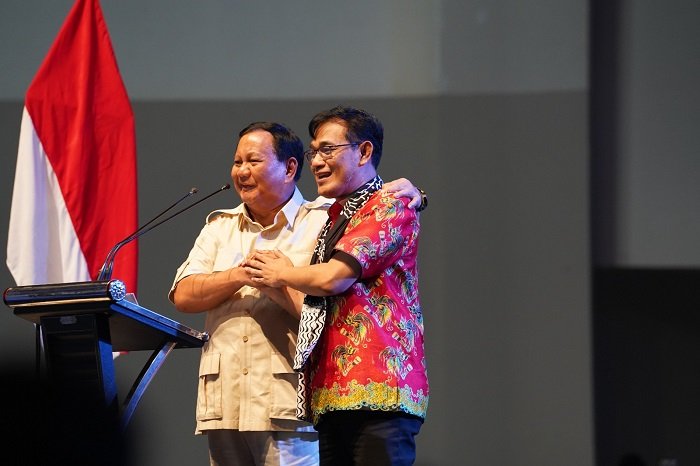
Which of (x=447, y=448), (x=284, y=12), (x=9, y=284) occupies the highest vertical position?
(x=284, y=12)

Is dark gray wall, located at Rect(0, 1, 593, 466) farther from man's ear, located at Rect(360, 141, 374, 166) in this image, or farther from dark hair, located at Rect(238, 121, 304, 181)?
man's ear, located at Rect(360, 141, 374, 166)

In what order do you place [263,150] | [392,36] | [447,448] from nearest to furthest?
1. [263,150]
2. [447,448]
3. [392,36]

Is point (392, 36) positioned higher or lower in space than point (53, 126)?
higher

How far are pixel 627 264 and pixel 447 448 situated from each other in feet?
3.47

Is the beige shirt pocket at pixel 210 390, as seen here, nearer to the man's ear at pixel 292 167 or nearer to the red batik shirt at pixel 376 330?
the red batik shirt at pixel 376 330

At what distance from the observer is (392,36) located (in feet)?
13.7

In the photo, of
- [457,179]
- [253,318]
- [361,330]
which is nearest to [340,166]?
[361,330]

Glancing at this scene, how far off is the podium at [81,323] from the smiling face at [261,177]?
0.59m

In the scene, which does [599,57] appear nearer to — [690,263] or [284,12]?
[690,263]

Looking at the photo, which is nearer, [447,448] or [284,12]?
[447,448]

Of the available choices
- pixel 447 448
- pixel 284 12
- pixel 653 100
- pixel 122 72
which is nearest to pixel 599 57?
pixel 653 100

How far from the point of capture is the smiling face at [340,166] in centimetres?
232

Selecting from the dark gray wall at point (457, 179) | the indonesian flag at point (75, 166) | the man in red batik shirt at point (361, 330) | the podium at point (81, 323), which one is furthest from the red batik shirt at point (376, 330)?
the indonesian flag at point (75, 166)

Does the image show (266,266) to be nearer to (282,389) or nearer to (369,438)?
(282,389)
